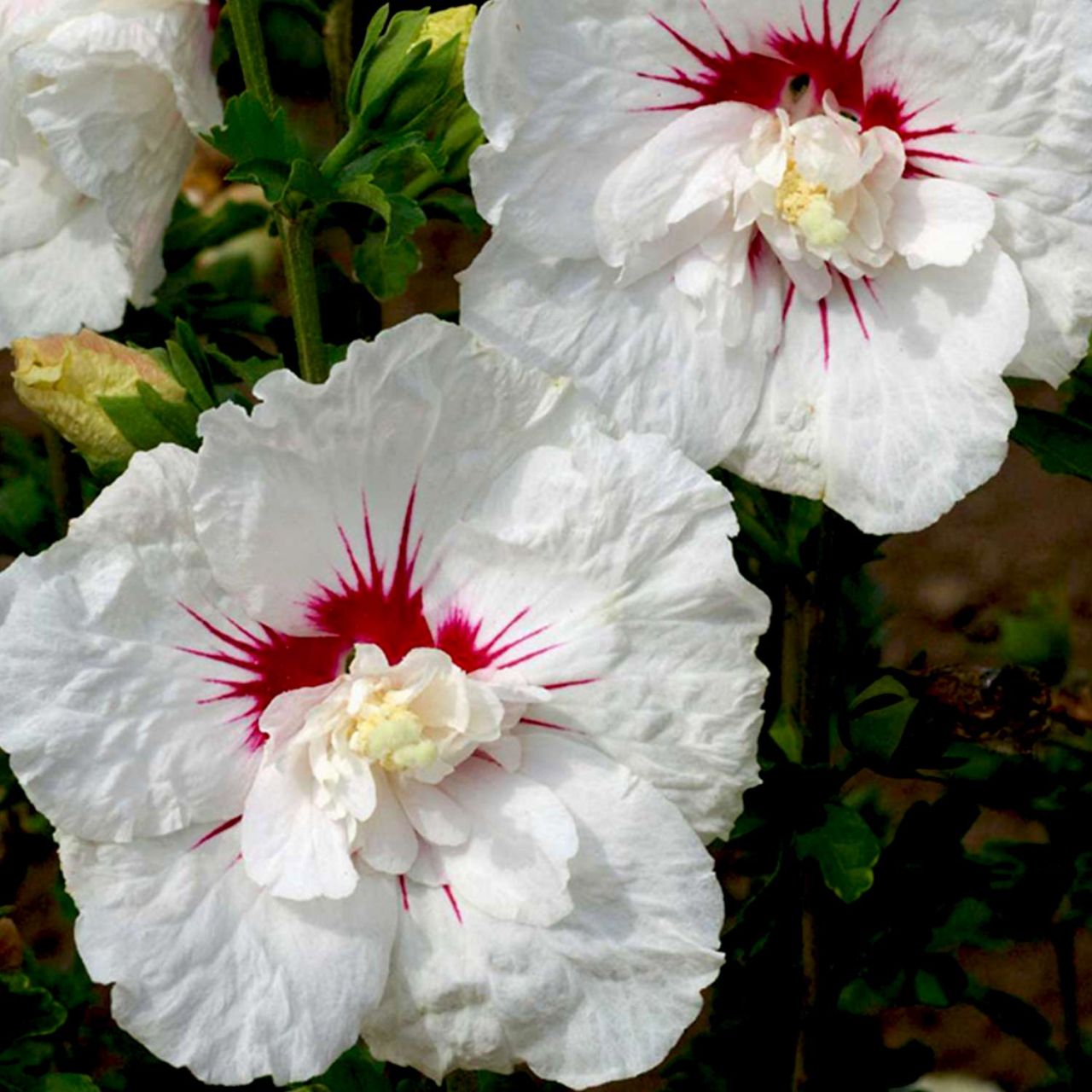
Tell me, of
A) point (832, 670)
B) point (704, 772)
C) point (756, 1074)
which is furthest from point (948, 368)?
point (756, 1074)

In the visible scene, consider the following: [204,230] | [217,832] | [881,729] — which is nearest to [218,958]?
[217,832]

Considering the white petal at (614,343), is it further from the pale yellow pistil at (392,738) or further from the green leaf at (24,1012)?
the green leaf at (24,1012)

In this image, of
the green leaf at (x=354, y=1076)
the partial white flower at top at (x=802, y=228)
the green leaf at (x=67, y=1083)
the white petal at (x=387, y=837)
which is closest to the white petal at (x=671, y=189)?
the partial white flower at top at (x=802, y=228)

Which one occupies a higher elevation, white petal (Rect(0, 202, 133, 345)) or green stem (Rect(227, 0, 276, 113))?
green stem (Rect(227, 0, 276, 113))

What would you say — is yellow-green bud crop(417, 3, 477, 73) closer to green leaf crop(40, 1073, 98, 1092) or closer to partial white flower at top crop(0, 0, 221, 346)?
partial white flower at top crop(0, 0, 221, 346)

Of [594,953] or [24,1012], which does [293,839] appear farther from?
[24,1012]

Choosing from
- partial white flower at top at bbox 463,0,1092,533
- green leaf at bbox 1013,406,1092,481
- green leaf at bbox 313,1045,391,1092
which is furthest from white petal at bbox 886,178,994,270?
green leaf at bbox 313,1045,391,1092

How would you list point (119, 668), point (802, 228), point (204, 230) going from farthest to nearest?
1. point (204, 230)
2. point (802, 228)
3. point (119, 668)
